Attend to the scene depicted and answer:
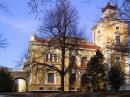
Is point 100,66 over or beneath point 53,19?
beneath

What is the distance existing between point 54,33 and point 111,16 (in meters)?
19.0

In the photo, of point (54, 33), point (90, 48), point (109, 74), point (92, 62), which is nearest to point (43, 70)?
point (54, 33)

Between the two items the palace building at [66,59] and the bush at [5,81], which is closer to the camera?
the palace building at [66,59]

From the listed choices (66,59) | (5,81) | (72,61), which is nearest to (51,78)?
(66,59)

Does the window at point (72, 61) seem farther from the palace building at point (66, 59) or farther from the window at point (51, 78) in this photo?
the window at point (51, 78)

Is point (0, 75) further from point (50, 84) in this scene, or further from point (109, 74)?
point (109, 74)

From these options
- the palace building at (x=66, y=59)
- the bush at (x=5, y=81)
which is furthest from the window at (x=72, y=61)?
the bush at (x=5, y=81)

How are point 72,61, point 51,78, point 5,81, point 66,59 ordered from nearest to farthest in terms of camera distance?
1. point 72,61
2. point 66,59
3. point 51,78
4. point 5,81

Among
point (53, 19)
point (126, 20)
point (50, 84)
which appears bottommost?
point (50, 84)

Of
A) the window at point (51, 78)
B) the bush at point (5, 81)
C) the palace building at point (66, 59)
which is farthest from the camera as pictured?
the bush at point (5, 81)

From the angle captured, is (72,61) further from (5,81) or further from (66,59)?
(5,81)

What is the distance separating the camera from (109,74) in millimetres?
54625

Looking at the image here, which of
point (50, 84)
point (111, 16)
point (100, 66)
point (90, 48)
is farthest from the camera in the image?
point (90, 48)

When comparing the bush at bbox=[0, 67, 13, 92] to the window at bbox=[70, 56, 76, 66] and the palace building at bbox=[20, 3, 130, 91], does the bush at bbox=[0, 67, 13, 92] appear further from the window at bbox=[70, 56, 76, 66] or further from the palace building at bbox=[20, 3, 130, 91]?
the window at bbox=[70, 56, 76, 66]
